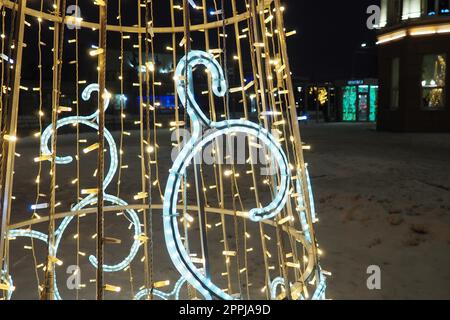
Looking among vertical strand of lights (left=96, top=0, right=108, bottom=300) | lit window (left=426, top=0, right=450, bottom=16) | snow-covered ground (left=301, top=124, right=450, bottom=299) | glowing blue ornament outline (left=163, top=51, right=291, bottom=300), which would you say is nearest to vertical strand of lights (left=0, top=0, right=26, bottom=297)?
vertical strand of lights (left=96, top=0, right=108, bottom=300)

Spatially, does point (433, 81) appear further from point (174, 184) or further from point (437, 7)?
point (174, 184)

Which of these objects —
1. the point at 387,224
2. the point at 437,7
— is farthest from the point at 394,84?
the point at 387,224

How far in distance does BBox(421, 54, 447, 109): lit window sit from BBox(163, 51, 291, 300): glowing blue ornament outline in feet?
46.2

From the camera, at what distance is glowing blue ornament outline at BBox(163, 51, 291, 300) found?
1.34 m

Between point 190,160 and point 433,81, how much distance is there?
14593 millimetres

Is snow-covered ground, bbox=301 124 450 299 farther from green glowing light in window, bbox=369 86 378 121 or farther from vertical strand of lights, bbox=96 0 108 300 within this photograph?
green glowing light in window, bbox=369 86 378 121

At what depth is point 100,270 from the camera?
1300 mm

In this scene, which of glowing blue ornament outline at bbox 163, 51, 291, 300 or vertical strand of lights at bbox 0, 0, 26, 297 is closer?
glowing blue ornament outline at bbox 163, 51, 291, 300

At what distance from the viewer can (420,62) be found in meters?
13.8

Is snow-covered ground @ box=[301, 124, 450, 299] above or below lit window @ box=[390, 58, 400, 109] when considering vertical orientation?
below

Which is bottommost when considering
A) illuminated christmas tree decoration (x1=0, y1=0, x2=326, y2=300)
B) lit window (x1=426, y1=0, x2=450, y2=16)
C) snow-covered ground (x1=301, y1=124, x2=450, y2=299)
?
snow-covered ground (x1=301, y1=124, x2=450, y2=299)

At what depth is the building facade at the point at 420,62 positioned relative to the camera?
13.5m

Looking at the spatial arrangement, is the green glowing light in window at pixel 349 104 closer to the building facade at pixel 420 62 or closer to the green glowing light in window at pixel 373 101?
the green glowing light in window at pixel 373 101
